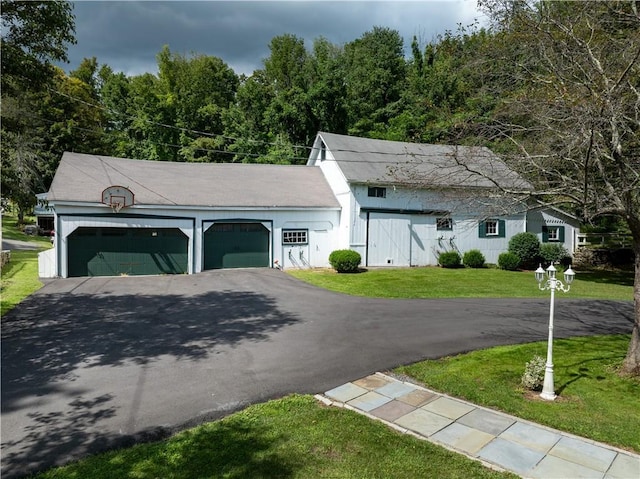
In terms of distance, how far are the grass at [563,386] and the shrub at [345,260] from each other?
11.3 m

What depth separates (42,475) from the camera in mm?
4387

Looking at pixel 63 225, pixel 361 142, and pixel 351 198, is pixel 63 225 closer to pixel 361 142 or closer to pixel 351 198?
pixel 351 198

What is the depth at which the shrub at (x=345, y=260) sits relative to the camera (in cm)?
2030

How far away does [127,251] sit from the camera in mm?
19422

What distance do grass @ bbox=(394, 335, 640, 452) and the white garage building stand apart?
965cm

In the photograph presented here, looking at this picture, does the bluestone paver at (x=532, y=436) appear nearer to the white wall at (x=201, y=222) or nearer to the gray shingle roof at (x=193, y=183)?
the white wall at (x=201, y=222)

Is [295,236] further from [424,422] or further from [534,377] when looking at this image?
[424,422]

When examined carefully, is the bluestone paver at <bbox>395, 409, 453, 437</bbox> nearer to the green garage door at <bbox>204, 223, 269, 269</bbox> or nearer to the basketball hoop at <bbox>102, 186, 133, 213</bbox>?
the green garage door at <bbox>204, 223, 269, 269</bbox>

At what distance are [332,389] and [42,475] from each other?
163 inches

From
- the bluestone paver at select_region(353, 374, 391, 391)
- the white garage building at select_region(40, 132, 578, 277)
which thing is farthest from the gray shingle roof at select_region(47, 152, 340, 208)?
the bluestone paver at select_region(353, 374, 391, 391)

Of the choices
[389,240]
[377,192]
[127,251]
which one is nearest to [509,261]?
[389,240]

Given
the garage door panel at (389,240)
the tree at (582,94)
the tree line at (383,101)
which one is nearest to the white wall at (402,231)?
the garage door panel at (389,240)

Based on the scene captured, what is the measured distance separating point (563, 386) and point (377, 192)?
1617 centimetres

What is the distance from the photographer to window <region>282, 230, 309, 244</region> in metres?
22.3
